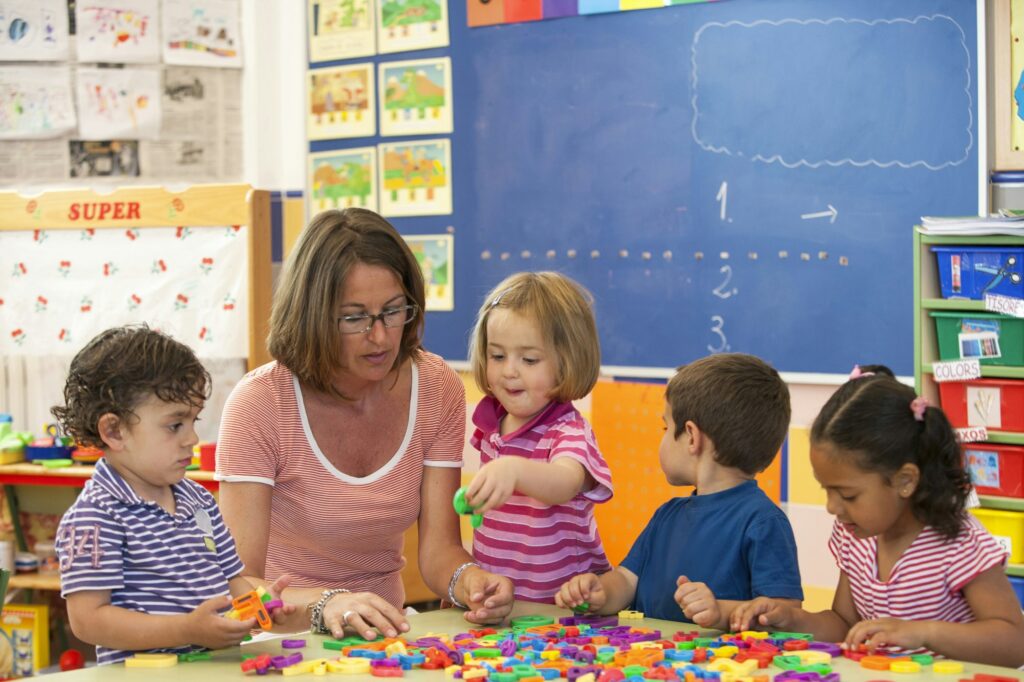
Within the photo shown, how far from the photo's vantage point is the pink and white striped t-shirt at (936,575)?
72.8 inches

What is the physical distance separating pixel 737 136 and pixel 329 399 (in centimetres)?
191

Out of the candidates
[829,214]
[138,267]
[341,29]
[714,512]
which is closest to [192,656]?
[714,512]

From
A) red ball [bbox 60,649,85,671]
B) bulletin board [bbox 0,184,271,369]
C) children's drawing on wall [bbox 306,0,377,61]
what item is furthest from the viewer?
children's drawing on wall [bbox 306,0,377,61]

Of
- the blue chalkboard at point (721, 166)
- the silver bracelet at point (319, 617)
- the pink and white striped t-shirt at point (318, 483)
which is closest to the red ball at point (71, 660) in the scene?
the blue chalkboard at point (721, 166)

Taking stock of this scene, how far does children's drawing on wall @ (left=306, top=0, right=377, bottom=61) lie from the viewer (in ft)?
14.6

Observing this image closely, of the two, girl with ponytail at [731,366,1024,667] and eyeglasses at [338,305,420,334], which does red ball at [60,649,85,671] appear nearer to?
eyeglasses at [338,305,420,334]

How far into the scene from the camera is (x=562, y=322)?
2.25 m

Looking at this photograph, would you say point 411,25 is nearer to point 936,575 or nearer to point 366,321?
point 366,321

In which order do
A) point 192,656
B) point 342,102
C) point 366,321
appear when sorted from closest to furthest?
point 192,656, point 366,321, point 342,102

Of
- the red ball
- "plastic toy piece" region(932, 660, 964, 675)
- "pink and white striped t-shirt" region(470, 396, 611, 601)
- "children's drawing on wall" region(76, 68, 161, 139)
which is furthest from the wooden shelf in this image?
"plastic toy piece" region(932, 660, 964, 675)

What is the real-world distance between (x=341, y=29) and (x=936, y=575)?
3.32m

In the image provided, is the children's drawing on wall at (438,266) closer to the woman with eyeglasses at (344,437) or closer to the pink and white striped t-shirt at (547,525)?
the woman with eyeglasses at (344,437)

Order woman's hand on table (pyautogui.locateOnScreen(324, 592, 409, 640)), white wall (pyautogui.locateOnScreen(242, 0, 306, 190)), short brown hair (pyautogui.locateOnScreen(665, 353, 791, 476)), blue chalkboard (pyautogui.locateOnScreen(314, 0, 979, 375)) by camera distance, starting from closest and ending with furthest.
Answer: woman's hand on table (pyautogui.locateOnScreen(324, 592, 409, 640))
short brown hair (pyautogui.locateOnScreen(665, 353, 791, 476))
blue chalkboard (pyautogui.locateOnScreen(314, 0, 979, 375))
white wall (pyautogui.locateOnScreen(242, 0, 306, 190))

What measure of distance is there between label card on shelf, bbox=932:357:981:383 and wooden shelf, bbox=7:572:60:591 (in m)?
2.91
